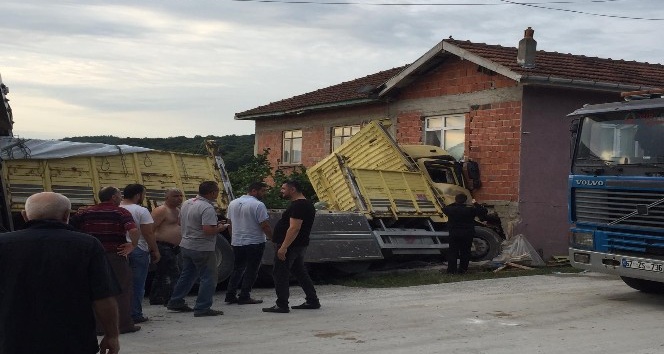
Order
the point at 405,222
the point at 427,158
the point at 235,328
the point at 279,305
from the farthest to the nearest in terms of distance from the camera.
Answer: the point at 427,158 < the point at 405,222 < the point at 279,305 < the point at 235,328

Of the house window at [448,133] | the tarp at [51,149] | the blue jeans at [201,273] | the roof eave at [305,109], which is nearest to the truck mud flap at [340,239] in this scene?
the tarp at [51,149]

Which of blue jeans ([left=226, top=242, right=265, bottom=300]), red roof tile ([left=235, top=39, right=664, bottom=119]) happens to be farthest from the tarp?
red roof tile ([left=235, top=39, right=664, bottom=119])

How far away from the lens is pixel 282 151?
2570 cm

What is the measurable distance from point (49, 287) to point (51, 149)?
312 inches

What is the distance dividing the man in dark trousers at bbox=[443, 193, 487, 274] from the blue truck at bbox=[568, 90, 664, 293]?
11.2ft

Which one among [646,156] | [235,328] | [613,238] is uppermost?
[646,156]

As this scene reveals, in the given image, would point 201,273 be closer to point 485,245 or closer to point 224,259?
point 224,259

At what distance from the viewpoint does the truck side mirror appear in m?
17.8

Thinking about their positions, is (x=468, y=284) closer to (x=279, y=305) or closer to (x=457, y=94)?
(x=279, y=305)

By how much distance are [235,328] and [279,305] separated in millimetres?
1169

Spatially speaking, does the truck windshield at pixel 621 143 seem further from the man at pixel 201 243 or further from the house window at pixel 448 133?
the house window at pixel 448 133

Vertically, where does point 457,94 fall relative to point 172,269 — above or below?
above

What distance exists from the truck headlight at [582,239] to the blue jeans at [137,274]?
576cm

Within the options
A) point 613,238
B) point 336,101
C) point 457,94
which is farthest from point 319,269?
point 336,101
